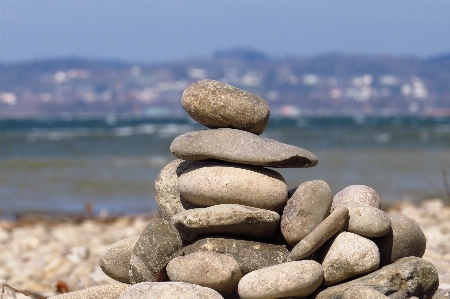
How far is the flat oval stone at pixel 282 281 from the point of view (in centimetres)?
431

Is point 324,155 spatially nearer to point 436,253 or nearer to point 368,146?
point 368,146

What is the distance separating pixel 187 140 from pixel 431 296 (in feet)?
6.48

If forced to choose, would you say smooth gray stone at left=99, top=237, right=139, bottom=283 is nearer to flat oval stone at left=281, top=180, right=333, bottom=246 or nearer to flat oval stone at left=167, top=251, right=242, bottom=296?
flat oval stone at left=167, top=251, right=242, bottom=296

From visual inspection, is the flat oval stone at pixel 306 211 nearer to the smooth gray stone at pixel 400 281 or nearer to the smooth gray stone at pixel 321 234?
the smooth gray stone at pixel 321 234

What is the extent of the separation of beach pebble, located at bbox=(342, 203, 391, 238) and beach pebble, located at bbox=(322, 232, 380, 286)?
73 millimetres

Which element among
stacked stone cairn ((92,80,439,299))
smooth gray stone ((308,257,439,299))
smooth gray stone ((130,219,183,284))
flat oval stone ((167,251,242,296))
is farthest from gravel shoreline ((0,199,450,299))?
flat oval stone ((167,251,242,296))

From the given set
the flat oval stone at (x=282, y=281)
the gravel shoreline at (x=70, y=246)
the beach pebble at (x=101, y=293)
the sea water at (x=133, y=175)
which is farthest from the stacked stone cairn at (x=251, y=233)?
the sea water at (x=133, y=175)

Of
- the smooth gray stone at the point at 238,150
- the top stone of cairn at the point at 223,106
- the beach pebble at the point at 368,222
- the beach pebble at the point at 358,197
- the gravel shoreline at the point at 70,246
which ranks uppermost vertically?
the top stone of cairn at the point at 223,106

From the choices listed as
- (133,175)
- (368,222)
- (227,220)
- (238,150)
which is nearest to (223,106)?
(238,150)

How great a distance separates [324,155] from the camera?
24625mm

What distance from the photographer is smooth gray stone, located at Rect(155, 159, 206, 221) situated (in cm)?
520

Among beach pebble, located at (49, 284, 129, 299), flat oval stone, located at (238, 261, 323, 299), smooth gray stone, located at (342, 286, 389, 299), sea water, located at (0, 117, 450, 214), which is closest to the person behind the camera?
smooth gray stone, located at (342, 286, 389, 299)

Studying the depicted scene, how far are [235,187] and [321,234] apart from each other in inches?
26.3

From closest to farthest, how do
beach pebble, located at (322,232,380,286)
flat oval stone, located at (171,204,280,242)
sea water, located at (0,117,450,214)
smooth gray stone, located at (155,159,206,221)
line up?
1. beach pebble, located at (322,232,380,286)
2. flat oval stone, located at (171,204,280,242)
3. smooth gray stone, located at (155,159,206,221)
4. sea water, located at (0,117,450,214)
